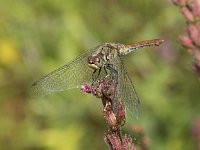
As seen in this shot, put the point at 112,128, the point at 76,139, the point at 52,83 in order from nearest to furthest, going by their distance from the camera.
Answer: the point at 112,128 < the point at 52,83 < the point at 76,139

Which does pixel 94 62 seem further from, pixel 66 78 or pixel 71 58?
pixel 71 58

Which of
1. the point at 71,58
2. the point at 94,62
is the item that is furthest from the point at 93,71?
the point at 71,58

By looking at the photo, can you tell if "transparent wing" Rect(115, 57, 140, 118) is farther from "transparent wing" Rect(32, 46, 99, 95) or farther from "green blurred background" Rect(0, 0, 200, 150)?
"green blurred background" Rect(0, 0, 200, 150)

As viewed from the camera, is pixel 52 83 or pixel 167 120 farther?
pixel 167 120

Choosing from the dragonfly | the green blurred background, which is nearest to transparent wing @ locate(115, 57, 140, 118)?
the dragonfly

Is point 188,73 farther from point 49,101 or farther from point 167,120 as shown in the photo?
point 49,101

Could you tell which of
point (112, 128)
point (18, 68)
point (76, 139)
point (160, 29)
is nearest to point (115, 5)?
point (160, 29)

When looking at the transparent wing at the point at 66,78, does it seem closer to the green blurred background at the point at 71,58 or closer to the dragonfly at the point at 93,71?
the dragonfly at the point at 93,71
